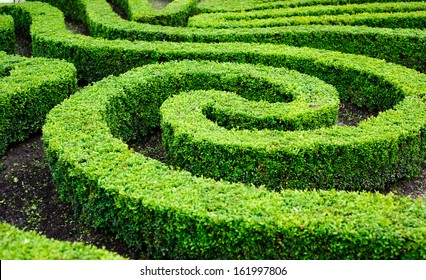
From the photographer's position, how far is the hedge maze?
22.9 feet

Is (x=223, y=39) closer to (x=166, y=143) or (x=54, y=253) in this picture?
(x=166, y=143)

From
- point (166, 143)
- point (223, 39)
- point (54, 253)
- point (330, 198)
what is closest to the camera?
point (54, 253)

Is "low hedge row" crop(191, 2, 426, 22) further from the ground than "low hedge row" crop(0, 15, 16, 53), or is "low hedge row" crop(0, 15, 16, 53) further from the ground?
"low hedge row" crop(191, 2, 426, 22)

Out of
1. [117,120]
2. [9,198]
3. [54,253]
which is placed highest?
[54,253]

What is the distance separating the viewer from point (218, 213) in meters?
7.04

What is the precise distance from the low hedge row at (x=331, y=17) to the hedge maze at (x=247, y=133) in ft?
0.16

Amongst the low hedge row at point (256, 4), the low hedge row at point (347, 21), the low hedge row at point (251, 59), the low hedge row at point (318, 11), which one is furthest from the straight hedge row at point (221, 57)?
the low hedge row at point (256, 4)

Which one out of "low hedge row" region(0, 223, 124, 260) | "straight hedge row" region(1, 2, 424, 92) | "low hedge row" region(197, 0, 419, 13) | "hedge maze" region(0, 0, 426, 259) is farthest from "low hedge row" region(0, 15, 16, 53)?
"low hedge row" region(0, 223, 124, 260)

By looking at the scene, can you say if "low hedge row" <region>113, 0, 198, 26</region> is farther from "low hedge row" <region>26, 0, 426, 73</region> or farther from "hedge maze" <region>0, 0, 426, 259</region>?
"low hedge row" <region>26, 0, 426, 73</region>

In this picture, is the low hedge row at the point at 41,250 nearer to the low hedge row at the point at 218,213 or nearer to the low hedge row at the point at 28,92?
the low hedge row at the point at 218,213

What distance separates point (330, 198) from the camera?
7395mm

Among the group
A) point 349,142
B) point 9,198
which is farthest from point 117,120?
point 349,142

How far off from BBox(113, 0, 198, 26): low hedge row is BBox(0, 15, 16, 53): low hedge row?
170 inches
